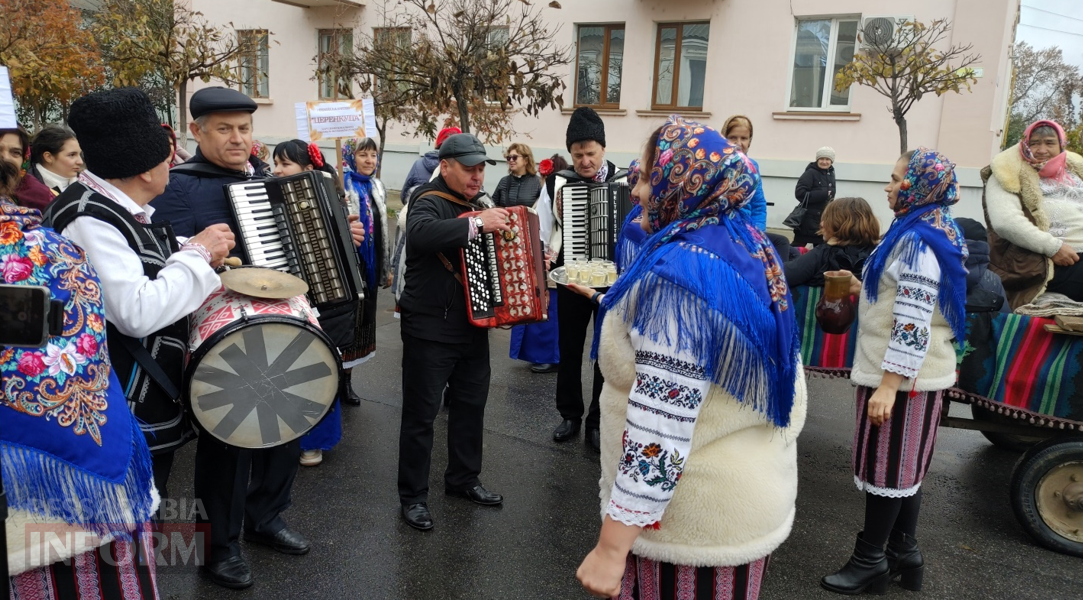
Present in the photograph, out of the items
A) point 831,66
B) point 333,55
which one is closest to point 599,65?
point 831,66

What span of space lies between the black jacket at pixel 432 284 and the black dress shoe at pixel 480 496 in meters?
0.91

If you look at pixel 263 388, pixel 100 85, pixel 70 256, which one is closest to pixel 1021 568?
pixel 263 388

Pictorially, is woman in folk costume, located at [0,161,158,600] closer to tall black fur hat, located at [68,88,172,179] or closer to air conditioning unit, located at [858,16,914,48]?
tall black fur hat, located at [68,88,172,179]

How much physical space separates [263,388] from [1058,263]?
4.87m

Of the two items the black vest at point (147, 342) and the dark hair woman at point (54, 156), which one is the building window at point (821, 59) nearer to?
the dark hair woman at point (54, 156)

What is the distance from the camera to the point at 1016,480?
12.4ft

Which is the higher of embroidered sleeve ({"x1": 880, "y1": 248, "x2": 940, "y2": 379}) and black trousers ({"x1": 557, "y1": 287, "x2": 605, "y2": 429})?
embroidered sleeve ({"x1": 880, "y1": 248, "x2": 940, "y2": 379})

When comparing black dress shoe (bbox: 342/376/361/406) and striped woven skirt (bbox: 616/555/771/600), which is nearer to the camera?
striped woven skirt (bbox: 616/555/771/600)

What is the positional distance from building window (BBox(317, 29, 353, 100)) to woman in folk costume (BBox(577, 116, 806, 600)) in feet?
31.7

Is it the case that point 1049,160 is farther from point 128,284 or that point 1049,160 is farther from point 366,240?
point 128,284

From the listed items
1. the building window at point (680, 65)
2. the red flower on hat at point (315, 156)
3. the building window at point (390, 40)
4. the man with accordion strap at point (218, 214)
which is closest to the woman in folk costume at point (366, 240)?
the red flower on hat at point (315, 156)

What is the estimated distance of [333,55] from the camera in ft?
39.9

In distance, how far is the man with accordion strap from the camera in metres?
3.09

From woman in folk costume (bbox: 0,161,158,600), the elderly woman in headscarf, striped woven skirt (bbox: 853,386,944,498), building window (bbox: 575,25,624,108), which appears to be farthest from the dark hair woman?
building window (bbox: 575,25,624,108)
